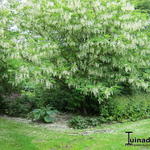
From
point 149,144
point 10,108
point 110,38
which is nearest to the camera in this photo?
point 149,144

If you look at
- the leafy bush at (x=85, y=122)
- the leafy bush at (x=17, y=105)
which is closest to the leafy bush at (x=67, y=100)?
the leafy bush at (x=17, y=105)

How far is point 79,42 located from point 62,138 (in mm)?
3691

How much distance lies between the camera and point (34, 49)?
735cm

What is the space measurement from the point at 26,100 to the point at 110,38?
198 inches

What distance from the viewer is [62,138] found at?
5652 millimetres

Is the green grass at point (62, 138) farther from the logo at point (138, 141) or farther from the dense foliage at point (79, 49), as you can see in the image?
the dense foliage at point (79, 49)

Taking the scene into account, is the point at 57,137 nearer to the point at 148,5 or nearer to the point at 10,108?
the point at 10,108

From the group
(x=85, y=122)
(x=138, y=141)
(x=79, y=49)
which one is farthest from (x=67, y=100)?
(x=138, y=141)

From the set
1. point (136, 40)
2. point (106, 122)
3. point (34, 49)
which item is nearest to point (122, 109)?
point (106, 122)

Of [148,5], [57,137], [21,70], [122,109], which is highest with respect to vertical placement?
[148,5]

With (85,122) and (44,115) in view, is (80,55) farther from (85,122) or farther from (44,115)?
(44,115)

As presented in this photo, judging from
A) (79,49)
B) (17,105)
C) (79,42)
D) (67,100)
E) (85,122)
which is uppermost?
(79,42)

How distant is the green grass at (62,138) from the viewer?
16.2ft

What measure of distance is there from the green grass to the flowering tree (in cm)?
147
